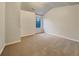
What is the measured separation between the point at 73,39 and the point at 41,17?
3.84 m

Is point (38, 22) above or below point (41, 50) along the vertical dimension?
above

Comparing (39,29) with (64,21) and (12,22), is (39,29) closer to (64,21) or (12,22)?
(64,21)

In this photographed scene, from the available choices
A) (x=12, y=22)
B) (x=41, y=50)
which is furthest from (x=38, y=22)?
(x=41, y=50)

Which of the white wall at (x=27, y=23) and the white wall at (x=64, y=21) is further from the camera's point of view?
the white wall at (x=27, y=23)

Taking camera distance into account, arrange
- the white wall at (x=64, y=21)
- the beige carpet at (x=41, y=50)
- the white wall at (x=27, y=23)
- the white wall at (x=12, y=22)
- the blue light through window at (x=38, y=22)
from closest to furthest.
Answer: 1. the beige carpet at (x=41, y=50)
2. the white wall at (x=12, y=22)
3. the white wall at (x=64, y=21)
4. the white wall at (x=27, y=23)
5. the blue light through window at (x=38, y=22)

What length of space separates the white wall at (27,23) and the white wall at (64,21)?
118 cm

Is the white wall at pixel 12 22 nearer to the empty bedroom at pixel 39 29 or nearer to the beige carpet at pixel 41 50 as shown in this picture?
the empty bedroom at pixel 39 29

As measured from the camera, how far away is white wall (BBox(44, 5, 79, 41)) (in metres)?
4.66

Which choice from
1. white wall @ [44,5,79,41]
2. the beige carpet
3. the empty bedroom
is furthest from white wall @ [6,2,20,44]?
white wall @ [44,5,79,41]

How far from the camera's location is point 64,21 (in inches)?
215

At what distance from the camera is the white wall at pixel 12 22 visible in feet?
12.2

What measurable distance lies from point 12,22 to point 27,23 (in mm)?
2424

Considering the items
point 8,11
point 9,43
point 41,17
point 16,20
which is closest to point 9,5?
point 8,11

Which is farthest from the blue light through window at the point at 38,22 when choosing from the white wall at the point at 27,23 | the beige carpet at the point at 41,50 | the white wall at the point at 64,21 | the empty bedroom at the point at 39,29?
the beige carpet at the point at 41,50
